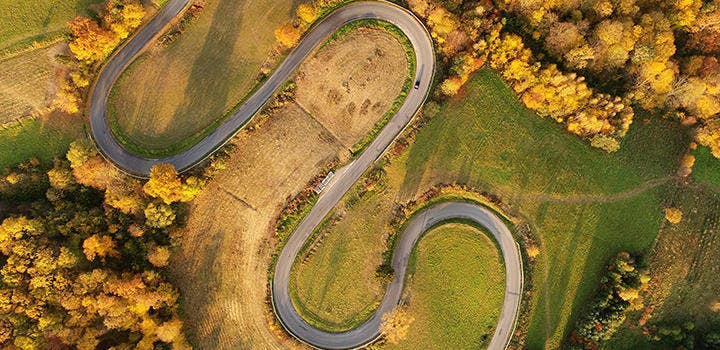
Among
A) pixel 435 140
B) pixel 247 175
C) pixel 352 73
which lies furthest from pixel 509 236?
pixel 247 175

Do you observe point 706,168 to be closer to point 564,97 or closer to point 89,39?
point 564,97

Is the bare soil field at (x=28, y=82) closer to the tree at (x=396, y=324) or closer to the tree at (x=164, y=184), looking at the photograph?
the tree at (x=164, y=184)

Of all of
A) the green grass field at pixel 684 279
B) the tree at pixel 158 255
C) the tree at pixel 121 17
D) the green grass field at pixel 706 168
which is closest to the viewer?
the tree at pixel 158 255

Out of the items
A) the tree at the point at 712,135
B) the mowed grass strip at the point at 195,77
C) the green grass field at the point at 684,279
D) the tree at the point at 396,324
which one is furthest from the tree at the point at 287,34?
the green grass field at the point at 684,279

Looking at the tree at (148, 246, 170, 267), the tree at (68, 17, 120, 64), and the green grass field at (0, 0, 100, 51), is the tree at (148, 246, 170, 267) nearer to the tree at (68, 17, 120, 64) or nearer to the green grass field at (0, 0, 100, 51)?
the tree at (68, 17, 120, 64)

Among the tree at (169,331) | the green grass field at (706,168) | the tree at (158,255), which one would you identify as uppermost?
the green grass field at (706,168)

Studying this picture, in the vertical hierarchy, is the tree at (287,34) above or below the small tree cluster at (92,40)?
above

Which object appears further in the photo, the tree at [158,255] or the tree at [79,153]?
the tree at [158,255]

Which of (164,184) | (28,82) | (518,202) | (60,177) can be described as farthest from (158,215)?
(518,202)
